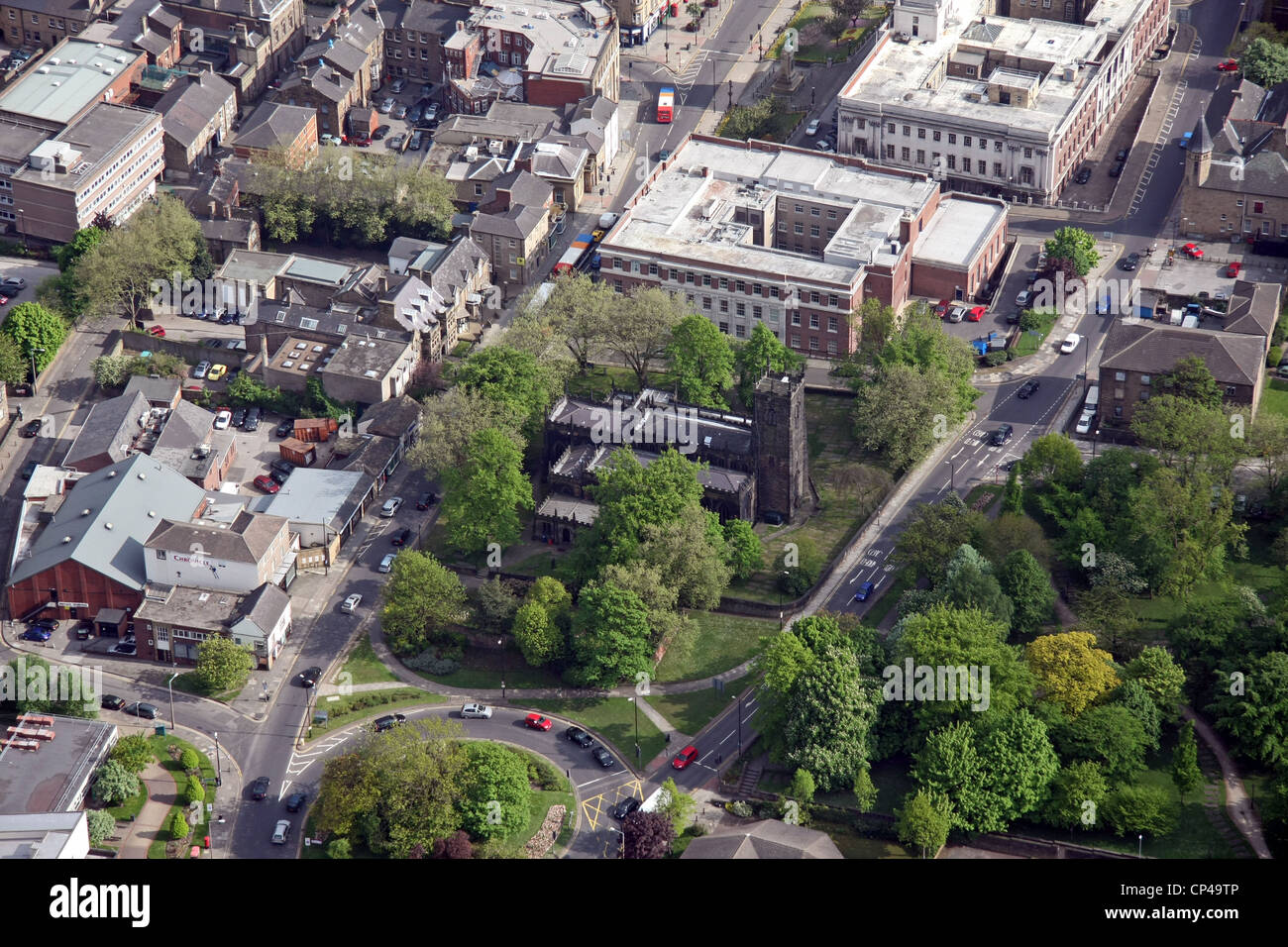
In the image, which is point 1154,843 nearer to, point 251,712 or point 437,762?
point 437,762

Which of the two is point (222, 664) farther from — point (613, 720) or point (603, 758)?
point (603, 758)

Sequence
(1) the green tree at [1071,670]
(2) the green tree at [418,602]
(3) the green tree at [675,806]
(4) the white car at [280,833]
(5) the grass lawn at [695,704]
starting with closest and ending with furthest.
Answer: (3) the green tree at [675,806], (4) the white car at [280,833], (1) the green tree at [1071,670], (5) the grass lawn at [695,704], (2) the green tree at [418,602]

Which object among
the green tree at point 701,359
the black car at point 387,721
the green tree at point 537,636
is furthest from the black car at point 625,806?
the green tree at point 701,359

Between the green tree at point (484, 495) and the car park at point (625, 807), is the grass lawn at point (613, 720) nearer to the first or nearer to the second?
the car park at point (625, 807)

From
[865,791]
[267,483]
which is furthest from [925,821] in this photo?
[267,483]

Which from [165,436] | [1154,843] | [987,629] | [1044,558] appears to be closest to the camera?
[1154,843]

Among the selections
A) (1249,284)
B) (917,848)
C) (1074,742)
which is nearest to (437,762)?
(917,848)
